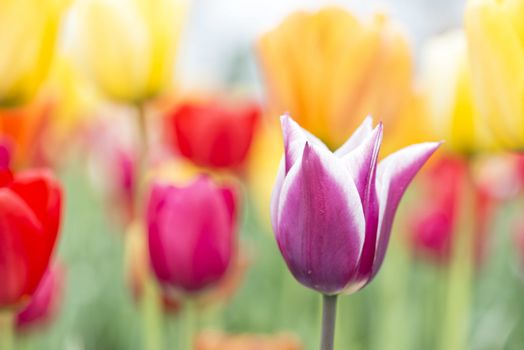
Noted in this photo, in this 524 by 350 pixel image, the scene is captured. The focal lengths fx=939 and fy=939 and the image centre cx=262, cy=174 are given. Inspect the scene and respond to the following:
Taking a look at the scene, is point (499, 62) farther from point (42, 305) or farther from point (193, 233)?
point (42, 305)

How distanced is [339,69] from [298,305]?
0.63 m

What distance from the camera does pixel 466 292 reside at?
104cm

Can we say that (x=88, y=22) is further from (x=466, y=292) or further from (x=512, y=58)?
(x=466, y=292)

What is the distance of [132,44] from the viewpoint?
0.82 meters

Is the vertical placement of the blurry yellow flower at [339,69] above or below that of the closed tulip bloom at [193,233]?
above

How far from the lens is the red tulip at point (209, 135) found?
1.10 meters

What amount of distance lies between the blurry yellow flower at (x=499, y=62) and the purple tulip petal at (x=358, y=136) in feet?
0.36

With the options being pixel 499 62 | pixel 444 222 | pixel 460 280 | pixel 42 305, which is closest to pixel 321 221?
pixel 499 62

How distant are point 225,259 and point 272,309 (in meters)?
0.70

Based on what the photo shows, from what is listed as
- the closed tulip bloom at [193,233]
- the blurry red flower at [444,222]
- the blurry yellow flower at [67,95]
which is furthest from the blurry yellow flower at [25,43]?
the blurry red flower at [444,222]

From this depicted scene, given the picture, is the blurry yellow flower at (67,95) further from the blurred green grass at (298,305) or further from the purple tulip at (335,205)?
the purple tulip at (335,205)

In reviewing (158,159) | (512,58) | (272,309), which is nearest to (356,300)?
(272,309)

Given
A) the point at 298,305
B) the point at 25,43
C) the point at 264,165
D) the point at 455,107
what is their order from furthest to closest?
the point at 264,165 < the point at 298,305 < the point at 455,107 < the point at 25,43

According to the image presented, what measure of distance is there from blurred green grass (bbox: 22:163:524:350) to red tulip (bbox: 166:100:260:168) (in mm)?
188
